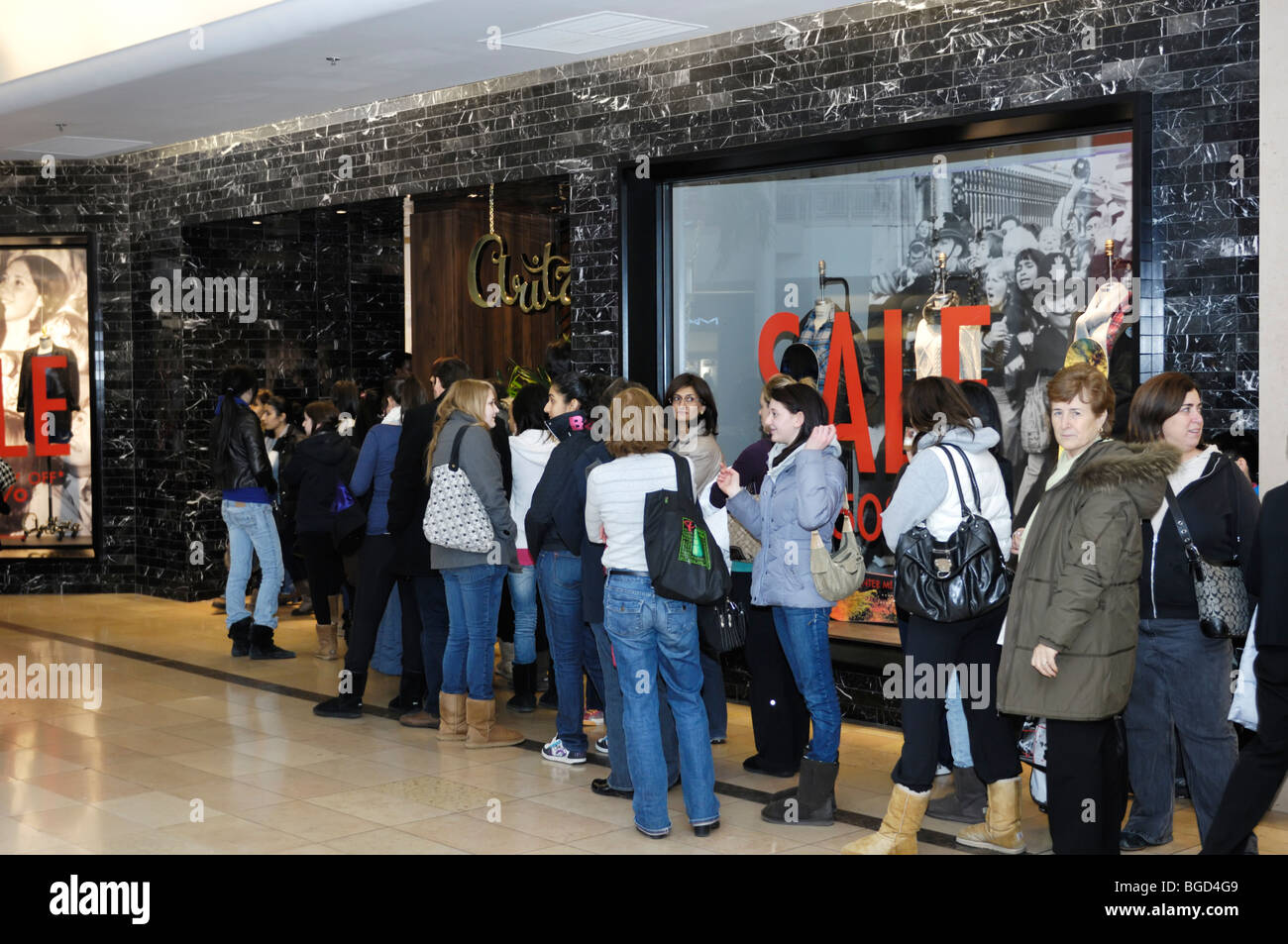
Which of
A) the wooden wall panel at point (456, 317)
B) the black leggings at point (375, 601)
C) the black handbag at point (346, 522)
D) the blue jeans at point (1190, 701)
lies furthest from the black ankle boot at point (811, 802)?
the wooden wall panel at point (456, 317)

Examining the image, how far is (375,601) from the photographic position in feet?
22.5

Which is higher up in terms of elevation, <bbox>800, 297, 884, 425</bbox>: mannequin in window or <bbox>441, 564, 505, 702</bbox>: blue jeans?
<bbox>800, 297, 884, 425</bbox>: mannequin in window

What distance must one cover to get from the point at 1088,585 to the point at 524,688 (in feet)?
12.9

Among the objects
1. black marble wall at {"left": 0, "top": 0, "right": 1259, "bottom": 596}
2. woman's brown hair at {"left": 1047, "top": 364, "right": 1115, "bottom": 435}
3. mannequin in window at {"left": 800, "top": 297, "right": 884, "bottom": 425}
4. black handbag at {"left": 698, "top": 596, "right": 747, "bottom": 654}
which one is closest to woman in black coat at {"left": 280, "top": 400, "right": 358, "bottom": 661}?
black marble wall at {"left": 0, "top": 0, "right": 1259, "bottom": 596}

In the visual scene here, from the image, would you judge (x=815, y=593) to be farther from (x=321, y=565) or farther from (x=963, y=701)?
(x=321, y=565)

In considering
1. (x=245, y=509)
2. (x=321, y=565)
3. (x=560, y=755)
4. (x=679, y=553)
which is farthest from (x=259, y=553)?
(x=679, y=553)

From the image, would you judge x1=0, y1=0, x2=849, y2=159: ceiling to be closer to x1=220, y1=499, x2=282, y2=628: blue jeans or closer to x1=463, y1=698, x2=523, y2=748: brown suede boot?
x1=220, y1=499, x2=282, y2=628: blue jeans

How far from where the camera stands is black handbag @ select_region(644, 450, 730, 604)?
4805 millimetres

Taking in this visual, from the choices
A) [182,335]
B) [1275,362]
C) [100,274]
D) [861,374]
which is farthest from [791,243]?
[100,274]

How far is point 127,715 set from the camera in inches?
283

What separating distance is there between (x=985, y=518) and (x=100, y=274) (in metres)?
9.24

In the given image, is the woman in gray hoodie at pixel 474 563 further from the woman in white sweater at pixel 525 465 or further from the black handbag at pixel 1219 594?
the black handbag at pixel 1219 594

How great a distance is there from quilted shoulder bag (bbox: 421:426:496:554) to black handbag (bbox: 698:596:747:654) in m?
1.21

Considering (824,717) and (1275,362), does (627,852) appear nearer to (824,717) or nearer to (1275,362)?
(824,717)
